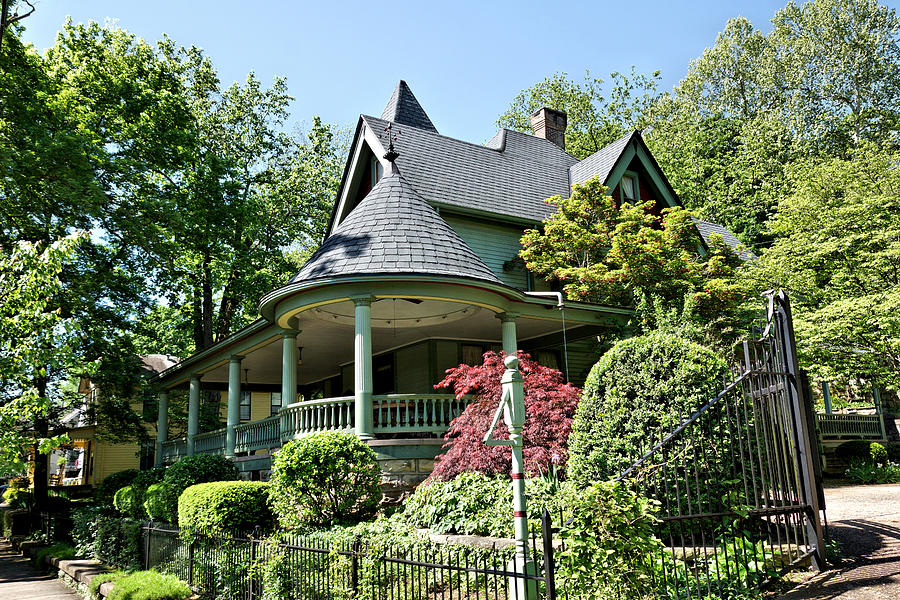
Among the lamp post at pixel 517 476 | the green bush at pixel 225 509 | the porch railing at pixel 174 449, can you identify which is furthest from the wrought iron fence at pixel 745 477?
the porch railing at pixel 174 449

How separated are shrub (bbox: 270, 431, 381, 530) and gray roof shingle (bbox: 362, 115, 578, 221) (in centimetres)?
976

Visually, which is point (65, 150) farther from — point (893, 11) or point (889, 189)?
point (893, 11)

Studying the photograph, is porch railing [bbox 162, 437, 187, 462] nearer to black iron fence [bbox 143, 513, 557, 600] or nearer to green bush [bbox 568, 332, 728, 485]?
black iron fence [bbox 143, 513, 557, 600]

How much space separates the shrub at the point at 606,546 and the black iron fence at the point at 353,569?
0.23 meters

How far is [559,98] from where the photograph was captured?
45.1m

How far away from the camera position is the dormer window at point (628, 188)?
21.8 meters

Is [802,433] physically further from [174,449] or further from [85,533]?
[174,449]

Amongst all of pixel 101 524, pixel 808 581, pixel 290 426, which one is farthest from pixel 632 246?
pixel 101 524

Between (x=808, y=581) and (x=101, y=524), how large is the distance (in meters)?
14.1

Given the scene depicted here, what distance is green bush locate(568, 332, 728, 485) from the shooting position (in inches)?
271

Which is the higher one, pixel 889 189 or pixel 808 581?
pixel 889 189

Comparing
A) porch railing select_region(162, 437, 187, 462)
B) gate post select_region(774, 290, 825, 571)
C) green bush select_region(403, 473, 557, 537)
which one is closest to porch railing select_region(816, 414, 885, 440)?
green bush select_region(403, 473, 557, 537)

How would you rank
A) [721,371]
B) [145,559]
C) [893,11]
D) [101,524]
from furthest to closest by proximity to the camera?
[893,11] < [101,524] < [145,559] < [721,371]

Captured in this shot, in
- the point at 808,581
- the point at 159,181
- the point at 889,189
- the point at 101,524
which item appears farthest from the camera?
the point at 159,181
